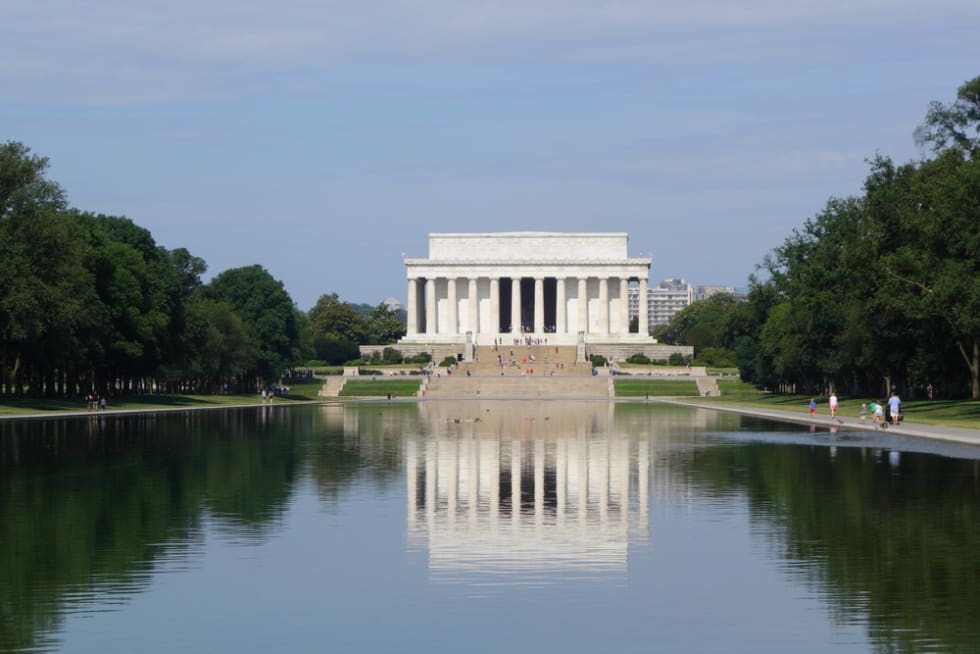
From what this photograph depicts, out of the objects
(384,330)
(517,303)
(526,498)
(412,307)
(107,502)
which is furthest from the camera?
(384,330)

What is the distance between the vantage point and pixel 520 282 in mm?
159250

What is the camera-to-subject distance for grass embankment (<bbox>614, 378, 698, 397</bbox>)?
10319 cm

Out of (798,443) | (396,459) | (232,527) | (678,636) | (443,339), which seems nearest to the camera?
(678,636)

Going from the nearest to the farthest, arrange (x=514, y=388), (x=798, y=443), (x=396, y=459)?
(x=396, y=459), (x=798, y=443), (x=514, y=388)

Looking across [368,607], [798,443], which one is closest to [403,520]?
[368,607]

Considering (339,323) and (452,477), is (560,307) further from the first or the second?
(452,477)

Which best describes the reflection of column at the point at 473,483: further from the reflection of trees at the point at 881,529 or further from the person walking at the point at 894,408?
the person walking at the point at 894,408

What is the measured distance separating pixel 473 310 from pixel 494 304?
2.62m

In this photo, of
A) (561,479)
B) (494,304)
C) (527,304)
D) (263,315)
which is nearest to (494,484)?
(561,479)

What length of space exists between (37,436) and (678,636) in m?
39.1

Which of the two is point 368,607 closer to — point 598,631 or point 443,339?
point 598,631

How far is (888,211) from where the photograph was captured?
67.6 m

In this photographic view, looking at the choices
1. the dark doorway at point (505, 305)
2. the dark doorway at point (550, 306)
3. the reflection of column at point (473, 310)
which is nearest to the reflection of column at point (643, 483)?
the reflection of column at point (473, 310)

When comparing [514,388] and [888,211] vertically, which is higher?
[888,211]
